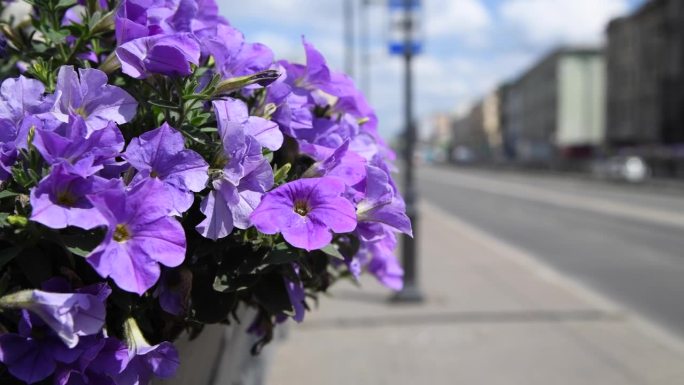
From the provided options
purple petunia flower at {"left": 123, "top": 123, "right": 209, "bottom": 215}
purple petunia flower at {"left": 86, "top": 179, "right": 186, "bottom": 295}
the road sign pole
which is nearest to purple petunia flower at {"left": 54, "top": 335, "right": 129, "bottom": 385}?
purple petunia flower at {"left": 86, "top": 179, "right": 186, "bottom": 295}

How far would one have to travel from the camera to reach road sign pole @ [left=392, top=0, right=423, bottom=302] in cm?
770

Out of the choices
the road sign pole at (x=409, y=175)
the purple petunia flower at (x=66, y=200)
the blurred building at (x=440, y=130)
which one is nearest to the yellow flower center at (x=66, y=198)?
the purple petunia flower at (x=66, y=200)

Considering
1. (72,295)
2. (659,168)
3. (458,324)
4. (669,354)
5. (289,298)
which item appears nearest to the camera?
(72,295)

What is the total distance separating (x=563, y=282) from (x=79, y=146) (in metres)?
8.89

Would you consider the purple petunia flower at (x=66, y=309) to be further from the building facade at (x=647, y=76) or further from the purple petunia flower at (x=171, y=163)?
the building facade at (x=647, y=76)

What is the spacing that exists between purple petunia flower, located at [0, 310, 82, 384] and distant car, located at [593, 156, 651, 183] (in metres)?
42.7

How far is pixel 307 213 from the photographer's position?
1.10 metres

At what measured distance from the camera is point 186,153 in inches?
41.4

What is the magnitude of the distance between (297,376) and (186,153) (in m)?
4.64

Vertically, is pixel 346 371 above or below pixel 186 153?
below

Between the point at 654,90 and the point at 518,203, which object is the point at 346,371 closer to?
the point at 518,203

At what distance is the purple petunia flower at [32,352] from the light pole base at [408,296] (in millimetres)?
6814

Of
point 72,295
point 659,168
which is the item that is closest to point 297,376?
point 72,295

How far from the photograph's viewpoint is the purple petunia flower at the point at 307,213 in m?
1.05
